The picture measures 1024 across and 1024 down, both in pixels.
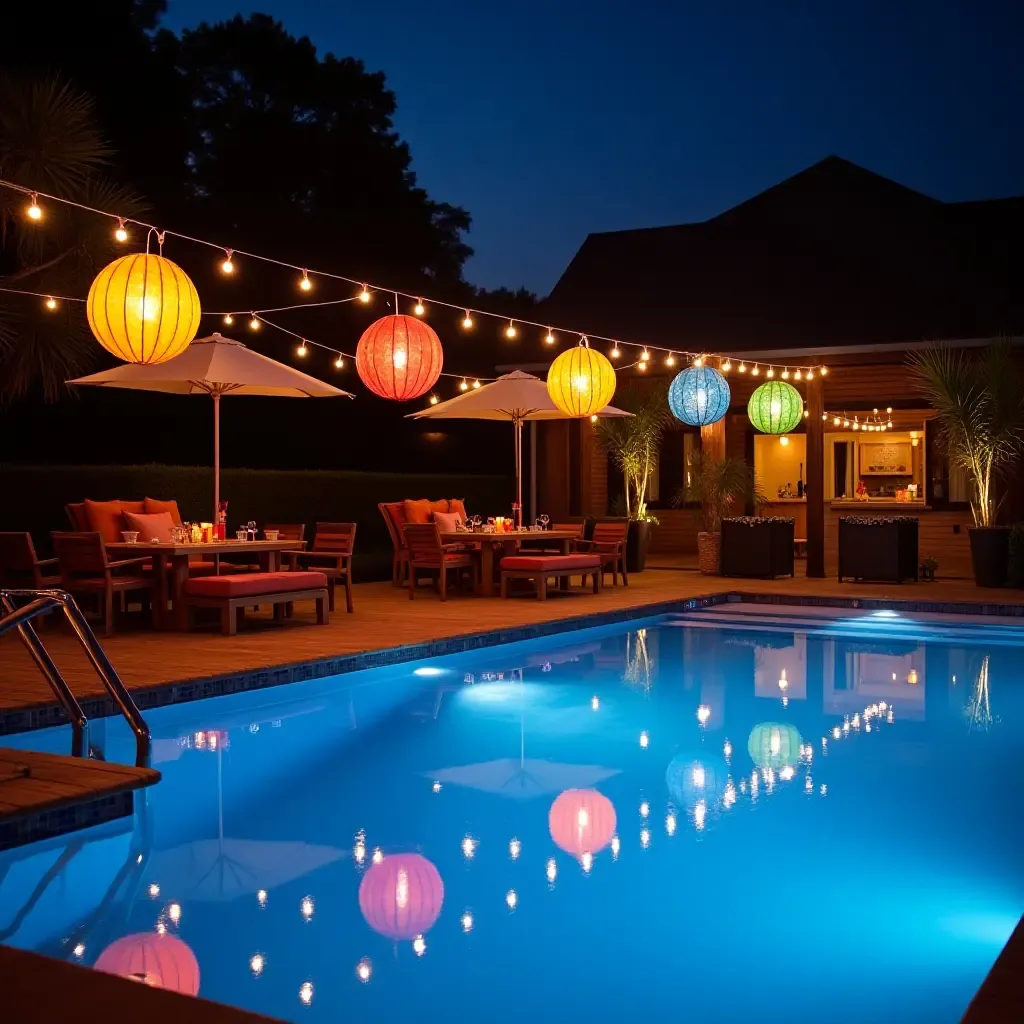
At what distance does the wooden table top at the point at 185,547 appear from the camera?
9.68 m

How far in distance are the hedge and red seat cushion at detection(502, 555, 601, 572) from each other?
3400mm

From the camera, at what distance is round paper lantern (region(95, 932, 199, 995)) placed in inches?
142

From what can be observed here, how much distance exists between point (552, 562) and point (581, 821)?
7520 millimetres

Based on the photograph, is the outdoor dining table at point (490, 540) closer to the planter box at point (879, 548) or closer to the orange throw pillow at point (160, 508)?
the orange throw pillow at point (160, 508)

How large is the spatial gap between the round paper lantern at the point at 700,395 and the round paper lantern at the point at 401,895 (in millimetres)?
9835

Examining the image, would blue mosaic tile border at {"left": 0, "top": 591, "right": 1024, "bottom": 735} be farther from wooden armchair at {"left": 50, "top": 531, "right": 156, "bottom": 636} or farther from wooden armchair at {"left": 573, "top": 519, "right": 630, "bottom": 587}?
wooden armchair at {"left": 50, "top": 531, "right": 156, "bottom": 636}

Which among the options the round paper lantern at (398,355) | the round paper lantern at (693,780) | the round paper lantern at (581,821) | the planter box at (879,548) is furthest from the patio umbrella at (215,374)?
the planter box at (879,548)

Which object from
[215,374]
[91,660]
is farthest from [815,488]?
[91,660]

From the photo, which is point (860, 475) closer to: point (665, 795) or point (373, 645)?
point (373, 645)

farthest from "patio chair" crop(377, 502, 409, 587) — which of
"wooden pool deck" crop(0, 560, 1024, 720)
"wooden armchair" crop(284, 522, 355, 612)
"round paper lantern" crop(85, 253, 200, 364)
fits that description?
"round paper lantern" crop(85, 253, 200, 364)

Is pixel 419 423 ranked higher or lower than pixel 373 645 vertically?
higher

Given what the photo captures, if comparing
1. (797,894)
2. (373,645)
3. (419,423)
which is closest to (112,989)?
(797,894)

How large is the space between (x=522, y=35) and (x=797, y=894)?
3397 cm

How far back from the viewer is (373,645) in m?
9.08
